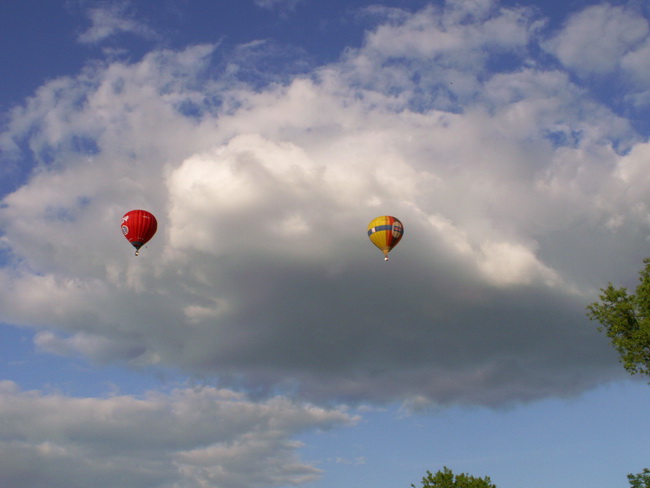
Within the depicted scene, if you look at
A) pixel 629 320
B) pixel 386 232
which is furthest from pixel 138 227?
pixel 629 320

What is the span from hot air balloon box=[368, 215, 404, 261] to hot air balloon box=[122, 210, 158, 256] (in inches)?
1133

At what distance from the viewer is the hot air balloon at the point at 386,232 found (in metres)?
84.6

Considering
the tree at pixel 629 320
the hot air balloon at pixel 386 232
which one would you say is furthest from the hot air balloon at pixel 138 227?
the tree at pixel 629 320

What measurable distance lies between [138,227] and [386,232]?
31.6m

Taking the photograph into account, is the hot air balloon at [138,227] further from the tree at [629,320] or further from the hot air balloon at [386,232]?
the tree at [629,320]

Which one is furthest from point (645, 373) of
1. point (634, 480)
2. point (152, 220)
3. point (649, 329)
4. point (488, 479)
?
point (152, 220)

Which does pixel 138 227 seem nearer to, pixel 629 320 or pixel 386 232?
pixel 386 232

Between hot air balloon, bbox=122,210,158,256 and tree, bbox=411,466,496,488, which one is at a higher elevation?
hot air balloon, bbox=122,210,158,256

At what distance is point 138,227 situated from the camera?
8081cm

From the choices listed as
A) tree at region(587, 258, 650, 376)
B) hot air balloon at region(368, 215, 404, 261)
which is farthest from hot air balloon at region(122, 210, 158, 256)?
tree at region(587, 258, 650, 376)

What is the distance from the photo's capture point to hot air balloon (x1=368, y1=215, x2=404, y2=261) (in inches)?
3329

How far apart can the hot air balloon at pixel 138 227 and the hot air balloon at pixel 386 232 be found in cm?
2877

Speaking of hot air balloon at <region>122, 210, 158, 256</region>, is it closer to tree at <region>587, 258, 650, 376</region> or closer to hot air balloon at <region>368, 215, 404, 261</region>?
hot air balloon at <region>368, 215, 404, 261</region>

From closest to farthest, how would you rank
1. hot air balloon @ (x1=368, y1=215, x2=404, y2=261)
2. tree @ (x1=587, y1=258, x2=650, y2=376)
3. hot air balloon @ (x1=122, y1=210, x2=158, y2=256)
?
tree @ (x1=587, y1=258, x2=650, y2=376)
hot air balloon @ (x1=122, y1=210, x2=158, y2=256)
hot air balloon @ (x1=368, y1=215, x2=404, y2=261)
